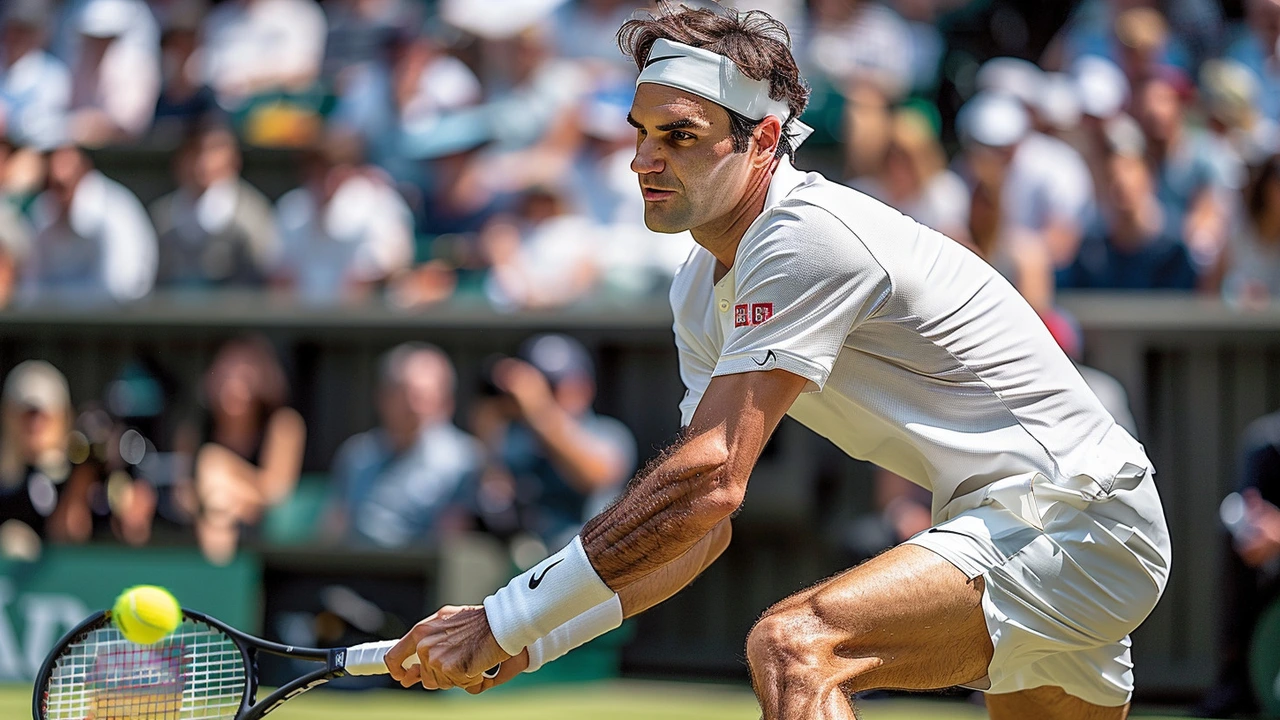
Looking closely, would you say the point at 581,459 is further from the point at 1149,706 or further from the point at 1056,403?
the point at 1056,403

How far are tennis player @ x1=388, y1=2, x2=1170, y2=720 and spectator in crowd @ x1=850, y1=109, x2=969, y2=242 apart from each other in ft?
12.9

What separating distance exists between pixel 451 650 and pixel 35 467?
5.02 meters

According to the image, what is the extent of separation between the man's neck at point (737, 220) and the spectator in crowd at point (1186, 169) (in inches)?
177

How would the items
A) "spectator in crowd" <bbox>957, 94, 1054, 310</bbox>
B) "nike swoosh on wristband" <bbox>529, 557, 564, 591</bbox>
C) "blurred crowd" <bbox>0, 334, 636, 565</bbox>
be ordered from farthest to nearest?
"blurred crowd" <bbox>0, 334, 636, 565</bbox> → "spectator in crowd" <bbox>957, 94, 1054, 310</bbox> → "nike swoosh on wristband" <bbox>529, 557, 564, 591</bbox>

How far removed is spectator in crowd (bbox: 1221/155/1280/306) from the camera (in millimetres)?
7055

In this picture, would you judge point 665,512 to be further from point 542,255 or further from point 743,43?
point 542,255

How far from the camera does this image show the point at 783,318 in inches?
127

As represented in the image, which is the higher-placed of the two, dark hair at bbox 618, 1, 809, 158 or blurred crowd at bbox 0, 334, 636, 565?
dark hair at bbox 618, 1, 809, 158

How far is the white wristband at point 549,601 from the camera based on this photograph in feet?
10.8

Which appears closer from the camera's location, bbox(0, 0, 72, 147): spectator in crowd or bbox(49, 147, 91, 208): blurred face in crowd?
bbox(49, 147, 91, 208): blurred face in crowd

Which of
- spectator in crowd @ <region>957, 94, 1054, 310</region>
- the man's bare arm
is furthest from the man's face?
spectator in crowd @ <region>957, 94, 1054, 310</region>

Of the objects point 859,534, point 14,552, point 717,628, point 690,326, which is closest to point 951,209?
point 859,534

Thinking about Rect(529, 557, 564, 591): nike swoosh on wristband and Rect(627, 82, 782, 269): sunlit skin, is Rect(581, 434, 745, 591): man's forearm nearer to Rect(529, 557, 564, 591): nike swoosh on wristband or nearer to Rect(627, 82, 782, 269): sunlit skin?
Rect(529, 557, 564, 591): nike swoosh on wristband

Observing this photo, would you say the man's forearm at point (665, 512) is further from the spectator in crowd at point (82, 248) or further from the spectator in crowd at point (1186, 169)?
the spectator in crowd at point (82, 248)
